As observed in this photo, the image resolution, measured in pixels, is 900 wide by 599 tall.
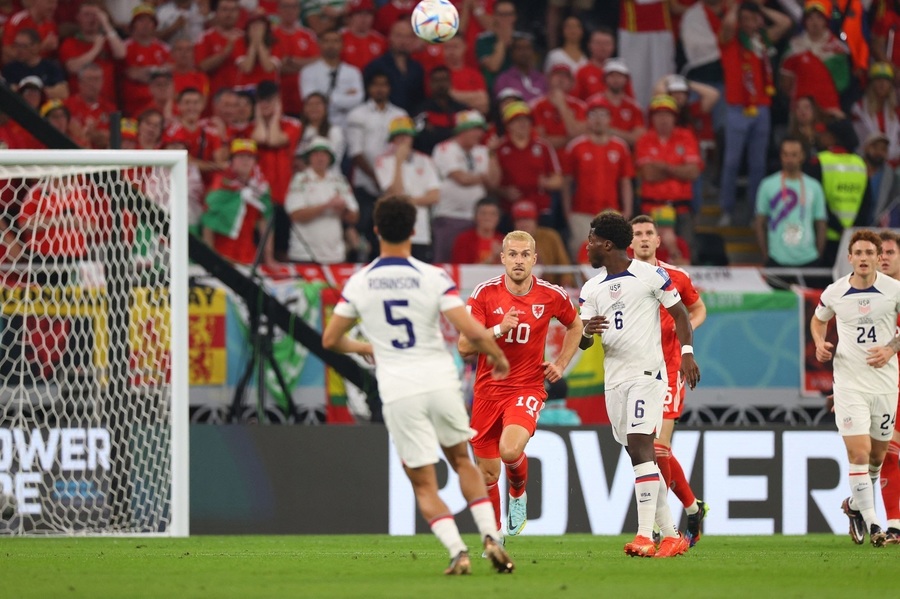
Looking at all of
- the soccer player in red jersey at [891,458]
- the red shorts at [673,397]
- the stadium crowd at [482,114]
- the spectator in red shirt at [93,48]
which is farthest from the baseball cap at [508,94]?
the red shorts at [673,397]

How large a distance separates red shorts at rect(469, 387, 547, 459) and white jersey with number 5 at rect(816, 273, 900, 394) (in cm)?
264

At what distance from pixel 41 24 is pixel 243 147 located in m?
3.08

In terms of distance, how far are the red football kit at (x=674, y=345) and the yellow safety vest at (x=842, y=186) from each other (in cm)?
707

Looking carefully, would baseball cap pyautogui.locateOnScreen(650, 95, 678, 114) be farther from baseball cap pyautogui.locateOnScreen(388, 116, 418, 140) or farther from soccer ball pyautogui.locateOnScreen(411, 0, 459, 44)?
soccer ball pyautogui.locateOnScreen(411, 0, 459, 44)

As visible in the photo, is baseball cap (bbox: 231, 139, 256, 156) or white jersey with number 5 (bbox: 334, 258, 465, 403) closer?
white jersey with number 5 (bbox: 334, 258, 465, 403)

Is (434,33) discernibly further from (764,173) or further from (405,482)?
(764,173)

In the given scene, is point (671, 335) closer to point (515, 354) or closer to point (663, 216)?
point (515, 354)

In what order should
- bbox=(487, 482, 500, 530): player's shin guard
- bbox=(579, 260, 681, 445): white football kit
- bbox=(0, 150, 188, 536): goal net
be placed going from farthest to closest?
1. bbox=(0, 150, 188, 536): goal net
2. bbox=(487, 482, 500, 530): player's shin guard
3. bbox=(579, 260, 681, 445): white football kit

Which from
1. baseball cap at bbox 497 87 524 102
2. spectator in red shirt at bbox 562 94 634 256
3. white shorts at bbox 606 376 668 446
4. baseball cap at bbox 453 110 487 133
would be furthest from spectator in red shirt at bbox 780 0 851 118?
white shorts at bbox 606 376 668 446

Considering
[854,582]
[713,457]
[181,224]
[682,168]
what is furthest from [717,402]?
[854,582]

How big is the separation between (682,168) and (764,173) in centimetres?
170

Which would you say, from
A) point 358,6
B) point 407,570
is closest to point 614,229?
point 407,570

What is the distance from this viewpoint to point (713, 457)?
47.9 feet

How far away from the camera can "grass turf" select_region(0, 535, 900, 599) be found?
7.35m
